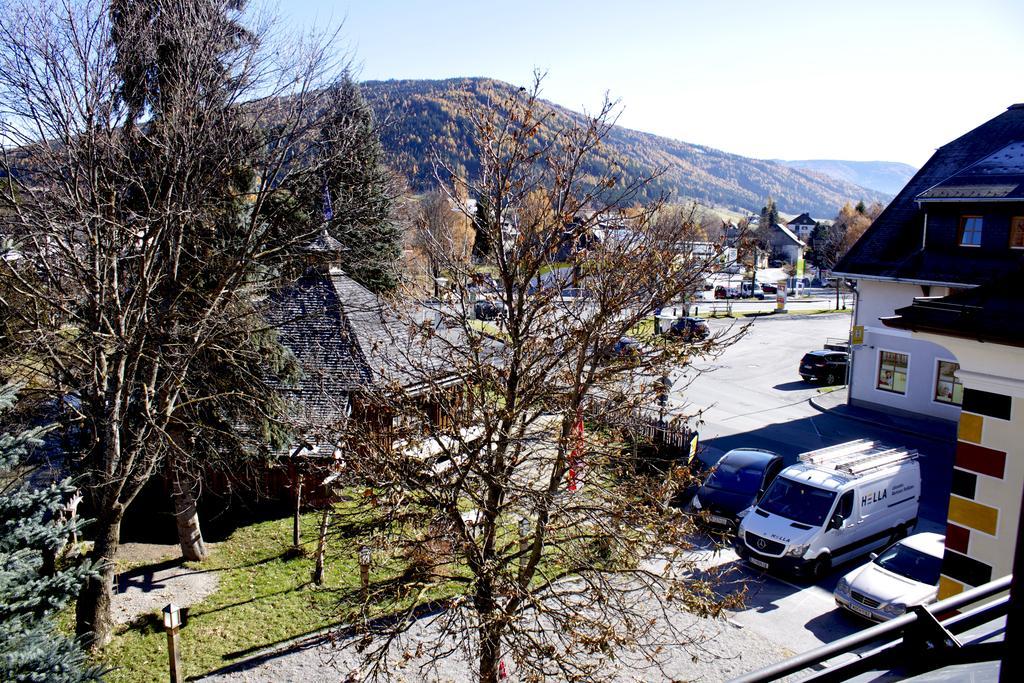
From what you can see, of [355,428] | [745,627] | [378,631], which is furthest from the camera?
[745,627]

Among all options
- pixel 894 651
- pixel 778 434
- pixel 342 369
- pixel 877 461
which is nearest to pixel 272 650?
pixel 342 369

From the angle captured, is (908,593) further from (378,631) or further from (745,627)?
(378,631)

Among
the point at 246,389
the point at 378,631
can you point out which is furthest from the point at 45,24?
the point at 378,631

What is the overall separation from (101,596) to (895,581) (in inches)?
513

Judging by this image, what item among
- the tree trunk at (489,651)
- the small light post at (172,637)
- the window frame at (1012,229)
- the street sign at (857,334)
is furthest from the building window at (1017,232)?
the small light post at (172,637)

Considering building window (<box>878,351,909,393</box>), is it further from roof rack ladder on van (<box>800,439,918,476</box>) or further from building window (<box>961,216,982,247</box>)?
roof rack ladder on van (<box>800,439,918,476</box>)

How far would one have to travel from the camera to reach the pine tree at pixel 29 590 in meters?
6.56

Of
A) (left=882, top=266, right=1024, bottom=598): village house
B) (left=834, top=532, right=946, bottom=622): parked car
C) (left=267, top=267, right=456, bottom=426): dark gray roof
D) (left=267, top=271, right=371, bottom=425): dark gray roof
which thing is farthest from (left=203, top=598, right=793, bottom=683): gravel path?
(left=267, top=271, right=371, bottom=425): dark gray roof

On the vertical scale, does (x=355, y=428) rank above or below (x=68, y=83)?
below

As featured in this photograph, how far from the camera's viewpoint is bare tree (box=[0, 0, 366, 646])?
10375 mm

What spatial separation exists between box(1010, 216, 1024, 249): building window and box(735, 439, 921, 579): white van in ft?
28.1

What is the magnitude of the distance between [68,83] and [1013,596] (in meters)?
12.5

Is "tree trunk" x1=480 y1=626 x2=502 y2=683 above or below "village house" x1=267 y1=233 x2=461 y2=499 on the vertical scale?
below

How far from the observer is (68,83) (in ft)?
34.0
